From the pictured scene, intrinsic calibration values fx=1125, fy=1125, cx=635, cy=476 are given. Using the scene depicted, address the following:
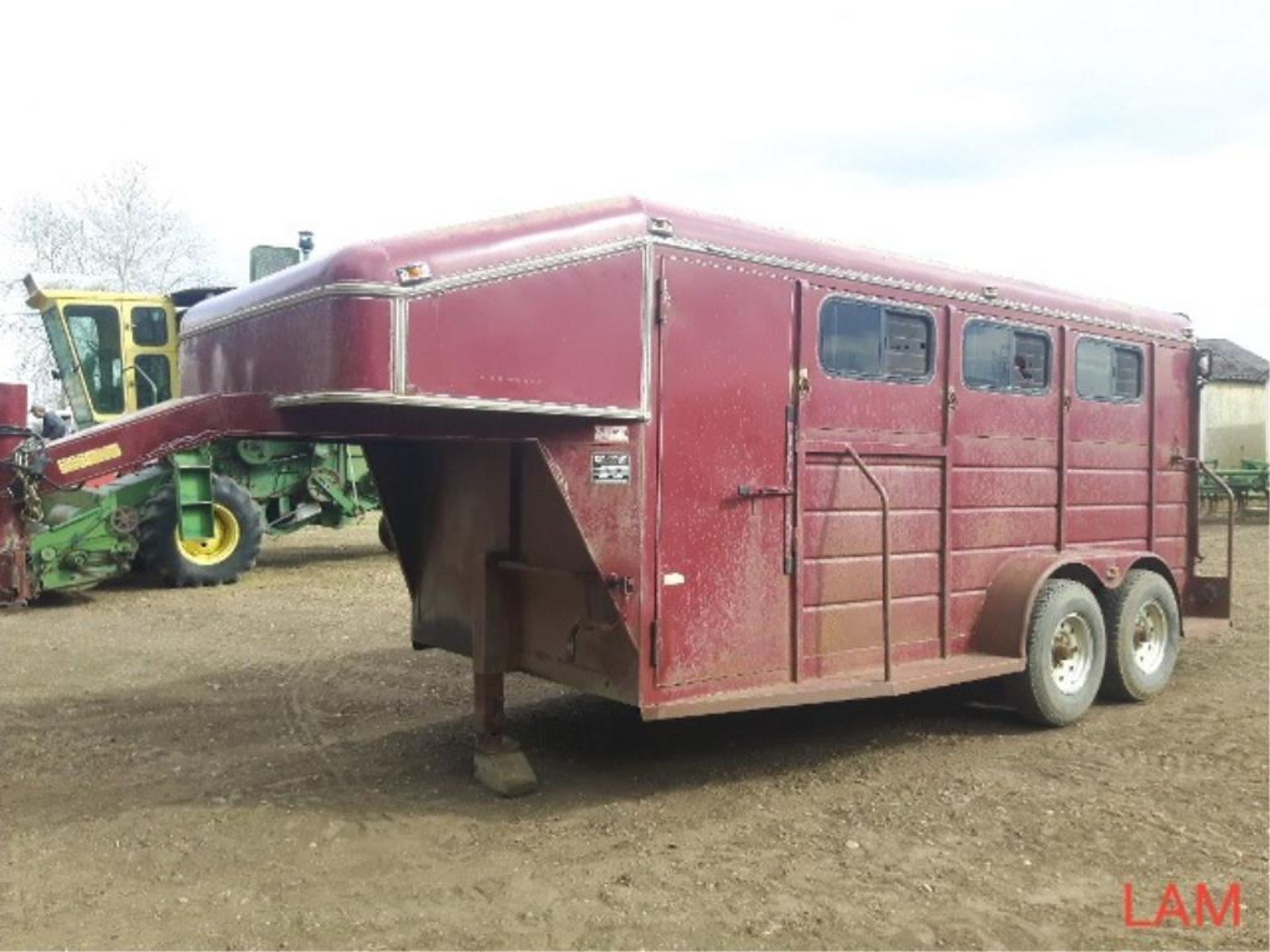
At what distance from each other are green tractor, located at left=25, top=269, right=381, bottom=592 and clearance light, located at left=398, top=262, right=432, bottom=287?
7026 millimetres

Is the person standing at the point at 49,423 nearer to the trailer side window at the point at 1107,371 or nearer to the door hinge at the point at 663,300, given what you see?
the door hinge at the point at 663,300

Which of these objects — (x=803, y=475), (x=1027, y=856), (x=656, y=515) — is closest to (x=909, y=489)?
(x=803, y=475)

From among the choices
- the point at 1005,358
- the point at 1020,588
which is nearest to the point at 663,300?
the point at 1005,358

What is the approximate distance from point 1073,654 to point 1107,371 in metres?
1.94

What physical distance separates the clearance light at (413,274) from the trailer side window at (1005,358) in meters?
3.35

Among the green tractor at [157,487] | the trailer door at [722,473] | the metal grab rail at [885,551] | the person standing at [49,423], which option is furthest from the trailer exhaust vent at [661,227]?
the person standing at [49,423]

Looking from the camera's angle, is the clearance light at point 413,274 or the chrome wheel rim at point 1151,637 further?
the chrome wheel rim at point 1151,637

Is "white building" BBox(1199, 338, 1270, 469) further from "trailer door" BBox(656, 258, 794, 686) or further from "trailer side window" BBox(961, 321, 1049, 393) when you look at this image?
"trailer door" BBox(656, 258, 794, 686)

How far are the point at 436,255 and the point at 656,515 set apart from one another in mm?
1498

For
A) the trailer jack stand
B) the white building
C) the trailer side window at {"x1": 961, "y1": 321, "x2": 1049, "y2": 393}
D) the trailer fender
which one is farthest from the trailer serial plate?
the white building

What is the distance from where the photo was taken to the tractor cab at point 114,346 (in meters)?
13.2

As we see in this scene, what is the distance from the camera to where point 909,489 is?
6.10 metres

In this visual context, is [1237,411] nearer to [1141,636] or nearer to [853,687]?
[1141,636]

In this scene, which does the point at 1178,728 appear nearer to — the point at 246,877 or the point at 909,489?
the point at 909,489
